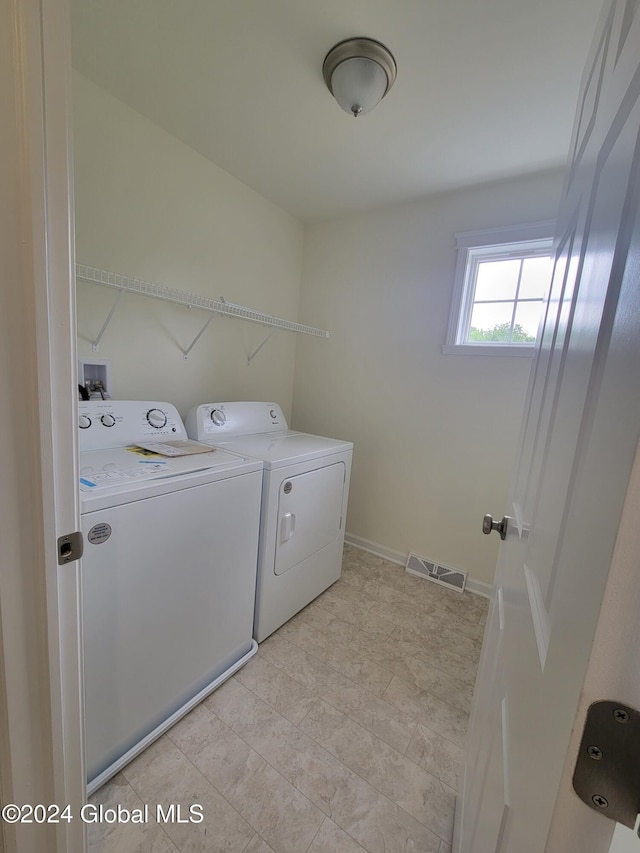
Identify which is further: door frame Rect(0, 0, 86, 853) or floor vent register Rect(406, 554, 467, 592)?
floor vent register Rect(406, 554, 467, 592)

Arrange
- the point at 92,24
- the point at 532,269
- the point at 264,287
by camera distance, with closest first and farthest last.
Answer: the point at 92,24 → the point at 532,269 → the point at 264,287

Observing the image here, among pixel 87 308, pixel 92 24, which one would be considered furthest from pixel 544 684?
pixel 92 24

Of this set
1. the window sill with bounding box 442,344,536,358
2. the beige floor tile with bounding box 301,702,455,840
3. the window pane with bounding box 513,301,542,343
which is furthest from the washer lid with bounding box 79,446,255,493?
the window pane with bounding box 513,301,542,343

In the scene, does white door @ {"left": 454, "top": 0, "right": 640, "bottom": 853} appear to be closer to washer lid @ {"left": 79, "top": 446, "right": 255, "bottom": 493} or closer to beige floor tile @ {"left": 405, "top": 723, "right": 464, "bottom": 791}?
beige floor tile @ {"left": 405, "top": 723, "right": 464, "bottom": 791}

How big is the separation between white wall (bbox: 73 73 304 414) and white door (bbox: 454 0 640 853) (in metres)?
1.92

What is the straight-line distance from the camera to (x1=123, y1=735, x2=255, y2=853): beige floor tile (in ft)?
3.38

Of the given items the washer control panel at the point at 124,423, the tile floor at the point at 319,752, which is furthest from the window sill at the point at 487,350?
the washer control panel at the point at 124,423

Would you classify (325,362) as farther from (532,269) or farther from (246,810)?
(246,810)

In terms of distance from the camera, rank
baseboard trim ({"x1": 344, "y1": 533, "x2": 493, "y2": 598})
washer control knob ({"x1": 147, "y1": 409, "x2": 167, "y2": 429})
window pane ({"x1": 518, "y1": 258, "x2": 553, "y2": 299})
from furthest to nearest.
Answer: baseboard trim ({"x1": 344, "y1": 533, "x2": 493, "y2": 598})
window pane ({"x1": 518, "y1": 258, "x2": 553, "y2": 299})
washer control knob ({"x1": 147, "y1": 409, "x2": 167, "y2": 429})

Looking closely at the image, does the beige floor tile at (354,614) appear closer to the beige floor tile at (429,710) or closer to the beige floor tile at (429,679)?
the beige floor tile at (429,679)

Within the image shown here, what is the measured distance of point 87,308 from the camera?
5.54 feet

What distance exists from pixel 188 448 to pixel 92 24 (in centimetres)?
168

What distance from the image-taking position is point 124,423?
1627mm

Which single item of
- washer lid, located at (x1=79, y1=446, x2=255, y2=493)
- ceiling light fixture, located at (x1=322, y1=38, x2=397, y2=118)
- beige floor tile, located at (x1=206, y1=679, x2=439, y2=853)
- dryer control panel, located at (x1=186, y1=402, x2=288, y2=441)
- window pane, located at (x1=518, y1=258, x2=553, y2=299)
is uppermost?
ceiling light fixture, located at (x1=322, y1=38, x2=397, y2=118)
